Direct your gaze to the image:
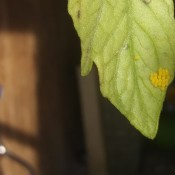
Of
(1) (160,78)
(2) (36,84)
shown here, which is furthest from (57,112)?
(1) (160,78)

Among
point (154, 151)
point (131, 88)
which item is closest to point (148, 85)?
point (131, 88)

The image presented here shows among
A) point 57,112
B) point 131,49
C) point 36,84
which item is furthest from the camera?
point 57,112

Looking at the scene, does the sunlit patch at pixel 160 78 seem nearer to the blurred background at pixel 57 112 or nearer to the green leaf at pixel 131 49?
the green leaf at pixel 131 49

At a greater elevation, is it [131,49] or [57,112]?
[131,49]

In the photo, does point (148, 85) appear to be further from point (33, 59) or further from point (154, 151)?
point (154, 151)

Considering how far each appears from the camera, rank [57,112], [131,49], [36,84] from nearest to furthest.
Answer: [131,49] < [36,84] < [57,112]

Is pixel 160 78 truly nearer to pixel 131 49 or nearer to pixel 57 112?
pixel 131 49

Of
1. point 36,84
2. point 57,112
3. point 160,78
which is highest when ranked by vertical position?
point 160,78

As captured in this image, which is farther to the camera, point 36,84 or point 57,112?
point 57,112
